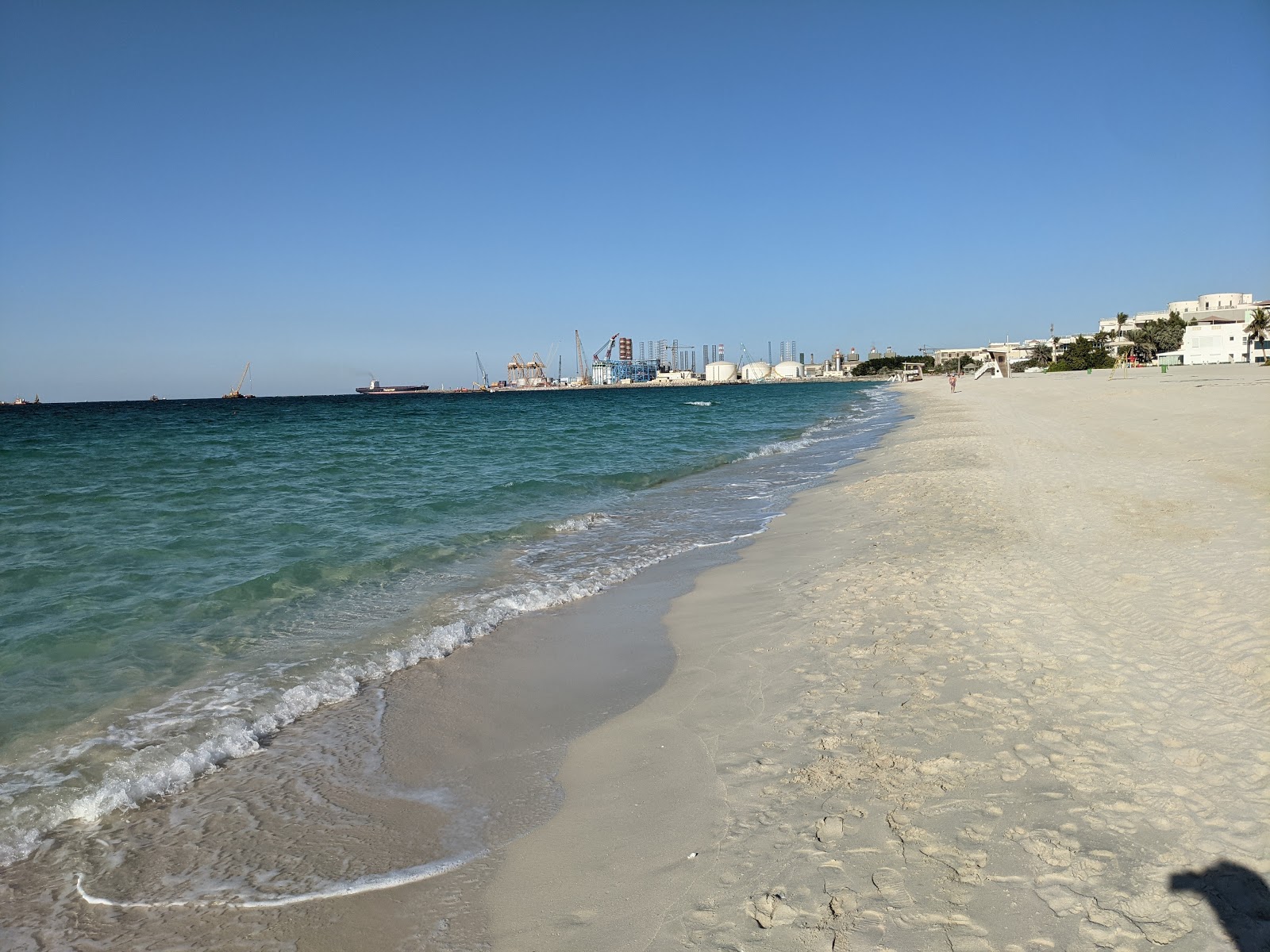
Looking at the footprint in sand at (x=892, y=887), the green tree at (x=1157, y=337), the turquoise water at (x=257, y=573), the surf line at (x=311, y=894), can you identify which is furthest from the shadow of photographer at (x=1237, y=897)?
the green tree at (x=1157, y=337)

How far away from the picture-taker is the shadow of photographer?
230 cm

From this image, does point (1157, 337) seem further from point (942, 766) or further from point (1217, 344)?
point (942, 766)

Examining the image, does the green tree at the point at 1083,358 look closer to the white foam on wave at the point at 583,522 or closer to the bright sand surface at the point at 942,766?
the white foam on wave at the point at 583,522

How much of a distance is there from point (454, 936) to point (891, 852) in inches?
67.0

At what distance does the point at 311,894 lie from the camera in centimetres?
296

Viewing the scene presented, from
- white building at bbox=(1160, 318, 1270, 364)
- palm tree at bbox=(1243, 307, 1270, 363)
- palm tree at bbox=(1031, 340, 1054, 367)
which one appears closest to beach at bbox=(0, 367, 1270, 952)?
palm tree at bbox=(1243, 307, 1270, 363)

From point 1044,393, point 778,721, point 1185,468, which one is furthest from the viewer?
point 1044,393

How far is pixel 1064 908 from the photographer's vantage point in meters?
2.50

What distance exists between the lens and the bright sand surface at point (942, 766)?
257 cm

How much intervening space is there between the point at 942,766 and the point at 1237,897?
45.3 inches

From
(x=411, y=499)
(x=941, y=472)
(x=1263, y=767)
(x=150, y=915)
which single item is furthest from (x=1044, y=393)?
(x=150, y=915)

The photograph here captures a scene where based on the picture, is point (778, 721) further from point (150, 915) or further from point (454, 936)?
point (150, 915)

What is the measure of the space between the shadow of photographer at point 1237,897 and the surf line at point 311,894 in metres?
2.77

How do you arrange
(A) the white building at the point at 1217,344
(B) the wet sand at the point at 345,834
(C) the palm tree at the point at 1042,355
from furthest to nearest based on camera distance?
(C) the palm tree at the point at 1042,355 → (A) the white building at the point at 1217,344 → (B) the wet sand at the point at 345,834
